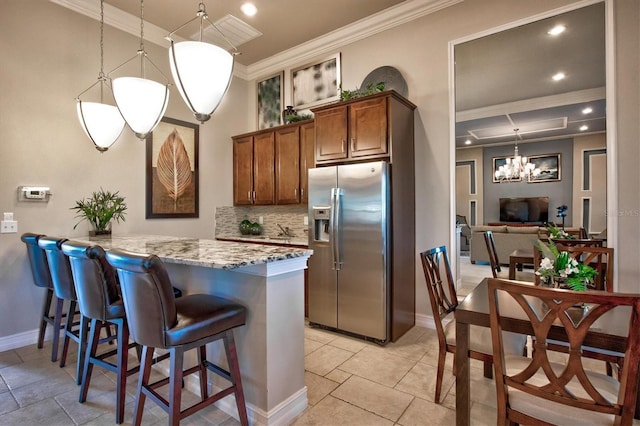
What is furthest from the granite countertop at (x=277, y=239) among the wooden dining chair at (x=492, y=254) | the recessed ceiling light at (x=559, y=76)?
the recessed ceiling light at (x=559, y=76)

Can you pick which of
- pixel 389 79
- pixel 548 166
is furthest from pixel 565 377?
pixel 389 79

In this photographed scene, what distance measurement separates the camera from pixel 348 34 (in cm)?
389

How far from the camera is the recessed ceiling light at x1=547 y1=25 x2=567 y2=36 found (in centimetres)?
278

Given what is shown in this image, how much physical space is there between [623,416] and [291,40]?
4.45m

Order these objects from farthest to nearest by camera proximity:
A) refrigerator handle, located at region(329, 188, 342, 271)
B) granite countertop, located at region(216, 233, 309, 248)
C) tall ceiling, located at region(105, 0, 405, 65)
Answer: granite countertop, located at region(216, 233, 309, 248), tall ceiling, located at region(105, 0, 405, 65), refrigerator handle, located at region(329, 188, 342, 271)

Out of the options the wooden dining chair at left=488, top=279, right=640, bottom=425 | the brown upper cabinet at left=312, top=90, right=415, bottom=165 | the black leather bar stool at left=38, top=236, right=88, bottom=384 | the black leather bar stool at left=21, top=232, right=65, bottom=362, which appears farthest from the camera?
the brown upper cabinet at left=312, top=90, right=415, bottom=165

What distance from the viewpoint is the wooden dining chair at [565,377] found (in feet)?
3.57

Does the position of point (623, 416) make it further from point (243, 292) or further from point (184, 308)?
point (184, 308)

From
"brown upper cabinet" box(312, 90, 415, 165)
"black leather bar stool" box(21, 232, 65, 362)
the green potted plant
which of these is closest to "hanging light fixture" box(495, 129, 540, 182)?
"brown upper cabinet" box(312, 90, 415, 165)

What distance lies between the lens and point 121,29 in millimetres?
3613

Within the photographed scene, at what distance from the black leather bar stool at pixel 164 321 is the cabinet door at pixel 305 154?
8.14 ft

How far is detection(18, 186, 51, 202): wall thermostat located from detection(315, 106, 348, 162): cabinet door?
2644 millimetres

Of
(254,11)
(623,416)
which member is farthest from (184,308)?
(254,11)

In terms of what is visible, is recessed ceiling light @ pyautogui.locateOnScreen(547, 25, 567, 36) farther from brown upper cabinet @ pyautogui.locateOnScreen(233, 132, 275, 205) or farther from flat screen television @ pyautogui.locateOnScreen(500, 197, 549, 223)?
brown upper cabinet @ pyautogui.locateOnScreen(233, 132, 275, 205)
